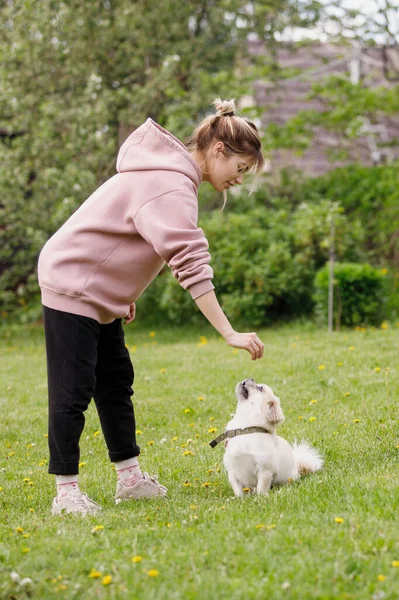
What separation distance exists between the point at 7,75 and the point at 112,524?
9603 mm

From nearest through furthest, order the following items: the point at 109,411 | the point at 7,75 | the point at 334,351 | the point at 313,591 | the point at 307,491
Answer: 1. the point at 313,591
2. the point at 307,491
3. the point at 109,411
4. the point at 334,351
5. the point at 7,75

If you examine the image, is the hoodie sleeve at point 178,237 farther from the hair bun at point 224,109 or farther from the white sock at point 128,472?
the white sock at point 128,472

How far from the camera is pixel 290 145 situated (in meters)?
12.7

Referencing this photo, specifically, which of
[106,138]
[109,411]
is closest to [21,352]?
[106,138]

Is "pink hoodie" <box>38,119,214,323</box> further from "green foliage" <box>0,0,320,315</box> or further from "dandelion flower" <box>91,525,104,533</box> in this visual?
"green foliage" <box>0,0,320,315</box>

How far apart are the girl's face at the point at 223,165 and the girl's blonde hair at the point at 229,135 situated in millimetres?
22

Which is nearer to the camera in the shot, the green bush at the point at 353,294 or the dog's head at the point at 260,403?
the dog's head at the point at 260,403

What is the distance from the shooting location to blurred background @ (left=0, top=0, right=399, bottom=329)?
10633mm

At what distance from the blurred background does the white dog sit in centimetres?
602

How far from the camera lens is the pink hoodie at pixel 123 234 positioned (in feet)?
10.5


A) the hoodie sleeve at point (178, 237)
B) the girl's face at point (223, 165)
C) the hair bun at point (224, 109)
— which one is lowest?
the hoodie sleeve at point (178, 237)

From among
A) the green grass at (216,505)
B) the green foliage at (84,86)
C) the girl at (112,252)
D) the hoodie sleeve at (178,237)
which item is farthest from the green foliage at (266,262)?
the hoodie sleeve at (178,237)

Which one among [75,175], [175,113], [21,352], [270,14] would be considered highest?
[270,14]

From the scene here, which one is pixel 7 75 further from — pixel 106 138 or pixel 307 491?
pixel 307 491
